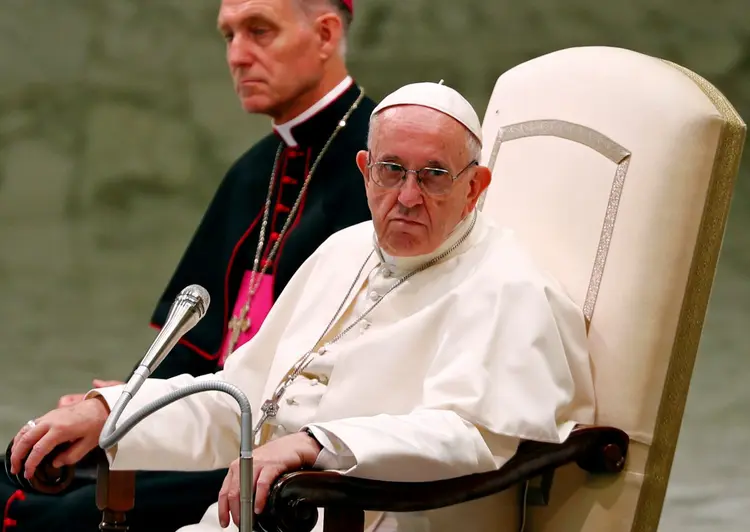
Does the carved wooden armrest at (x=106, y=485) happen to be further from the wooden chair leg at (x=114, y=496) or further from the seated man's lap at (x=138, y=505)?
the seated man's lap at (x=138, y=505)

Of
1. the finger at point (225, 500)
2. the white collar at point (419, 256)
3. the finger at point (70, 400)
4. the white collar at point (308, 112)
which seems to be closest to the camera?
the finger at point (225, 500)

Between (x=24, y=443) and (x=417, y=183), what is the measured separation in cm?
94

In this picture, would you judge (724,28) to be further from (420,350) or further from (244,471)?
(244,471)

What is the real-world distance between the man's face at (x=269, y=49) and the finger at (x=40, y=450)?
129 centimetres

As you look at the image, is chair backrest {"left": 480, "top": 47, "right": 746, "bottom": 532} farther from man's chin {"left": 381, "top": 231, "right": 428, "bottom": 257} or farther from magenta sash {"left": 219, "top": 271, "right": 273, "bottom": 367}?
magenta sash {"left": 219, "top": 271, "right": 273, "bottom": 367}

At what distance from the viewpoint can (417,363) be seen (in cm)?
253

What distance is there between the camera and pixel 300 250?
342 cm

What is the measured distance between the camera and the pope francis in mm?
2279

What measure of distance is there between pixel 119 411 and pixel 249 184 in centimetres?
181

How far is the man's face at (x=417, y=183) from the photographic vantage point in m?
2.45

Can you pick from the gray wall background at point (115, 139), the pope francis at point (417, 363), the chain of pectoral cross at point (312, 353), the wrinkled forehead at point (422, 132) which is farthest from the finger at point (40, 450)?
the gray wall background at point (115, 139)

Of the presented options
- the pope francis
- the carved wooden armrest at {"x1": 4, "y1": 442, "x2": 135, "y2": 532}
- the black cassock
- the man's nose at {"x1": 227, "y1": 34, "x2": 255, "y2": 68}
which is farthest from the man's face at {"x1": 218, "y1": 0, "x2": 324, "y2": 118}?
the carved wooden armrest at {"x1": 4, "y1": 442, "x2": 135, "y2": 532}

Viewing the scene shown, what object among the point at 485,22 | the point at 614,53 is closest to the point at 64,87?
the point at 485,22

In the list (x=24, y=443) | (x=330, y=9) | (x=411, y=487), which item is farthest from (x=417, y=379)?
(x=330, y=9)
